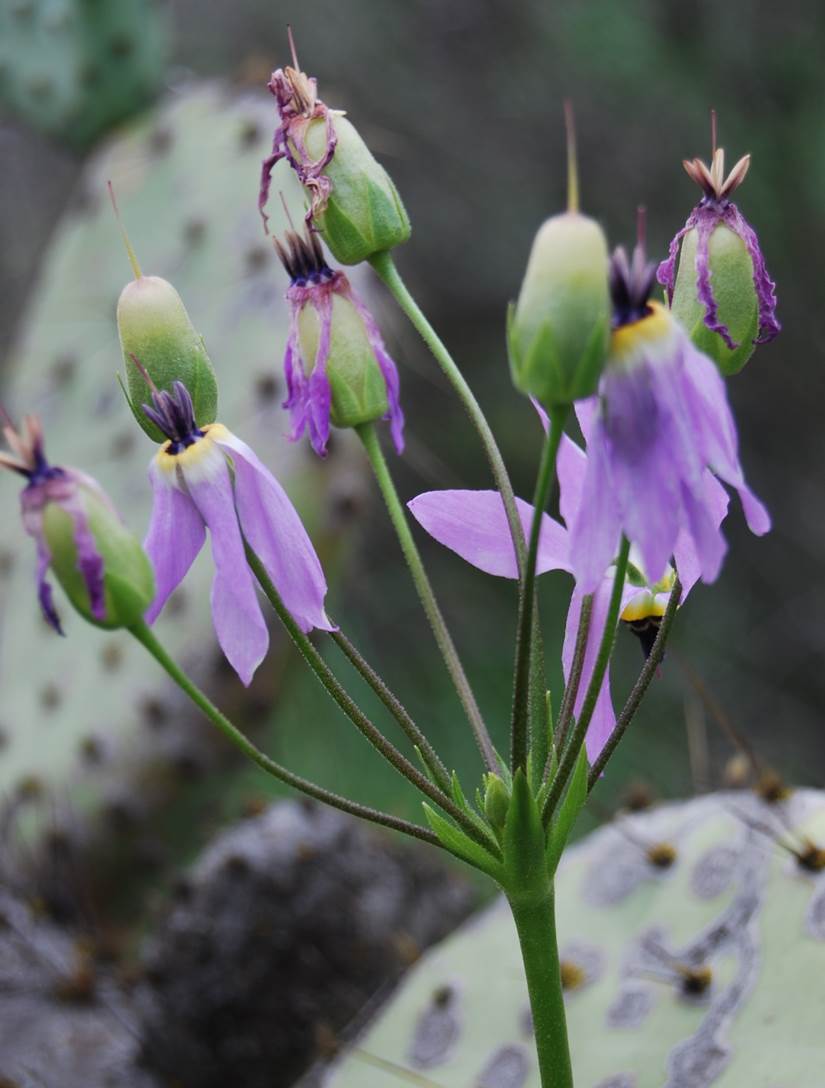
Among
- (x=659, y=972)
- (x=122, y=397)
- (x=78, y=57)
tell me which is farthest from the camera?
(x=78, y=57)

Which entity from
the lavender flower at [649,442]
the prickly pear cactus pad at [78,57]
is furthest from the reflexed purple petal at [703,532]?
the prickly pear cactus pad at [78,57]

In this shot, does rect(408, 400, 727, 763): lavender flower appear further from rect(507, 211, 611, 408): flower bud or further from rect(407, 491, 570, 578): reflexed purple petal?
rect(507, 211, 611, 408): flower bud

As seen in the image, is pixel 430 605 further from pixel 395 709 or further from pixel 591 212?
pixel 591 212

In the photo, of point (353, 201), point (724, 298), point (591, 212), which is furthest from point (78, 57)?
point (591, 212)

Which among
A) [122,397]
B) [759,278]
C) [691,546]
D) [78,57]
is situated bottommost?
[691,546]

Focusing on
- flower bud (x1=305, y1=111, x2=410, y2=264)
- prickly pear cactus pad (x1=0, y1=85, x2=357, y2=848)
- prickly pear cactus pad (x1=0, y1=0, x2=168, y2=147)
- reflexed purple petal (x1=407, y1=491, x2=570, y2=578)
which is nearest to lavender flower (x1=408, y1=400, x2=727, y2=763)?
reflexed purple petal (x1=407, y1=491, x2=570, y2=578)

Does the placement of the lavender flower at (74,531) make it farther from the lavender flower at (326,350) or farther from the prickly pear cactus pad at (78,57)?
the prickly pear cactus pad at (78,57)

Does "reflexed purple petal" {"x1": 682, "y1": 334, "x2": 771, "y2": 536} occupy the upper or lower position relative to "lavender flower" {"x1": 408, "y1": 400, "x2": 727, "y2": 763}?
upper
